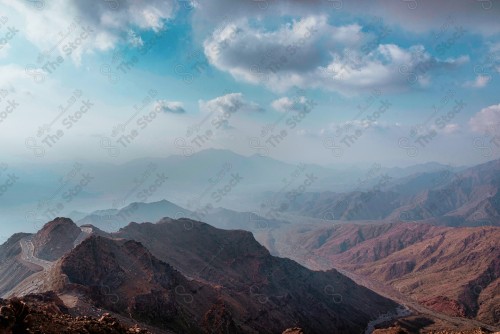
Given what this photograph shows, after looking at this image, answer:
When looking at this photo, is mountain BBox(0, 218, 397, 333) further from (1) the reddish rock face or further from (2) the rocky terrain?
(2) the rocky terrain

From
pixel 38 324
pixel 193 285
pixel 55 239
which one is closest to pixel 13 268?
pixel 55 239

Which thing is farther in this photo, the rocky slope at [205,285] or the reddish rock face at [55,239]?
the reddish rock face at [55,239]

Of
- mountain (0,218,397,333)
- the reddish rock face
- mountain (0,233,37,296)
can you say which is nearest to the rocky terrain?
mountain (0,218,397,333)

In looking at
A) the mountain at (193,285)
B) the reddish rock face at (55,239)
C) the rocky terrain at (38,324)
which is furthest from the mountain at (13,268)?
the rocky terrain at (38,324)

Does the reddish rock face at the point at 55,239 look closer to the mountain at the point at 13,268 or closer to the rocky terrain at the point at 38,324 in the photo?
the mountain at the point at 13,268

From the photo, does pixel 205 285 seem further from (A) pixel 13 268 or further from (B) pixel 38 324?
(B) pixel 38 324

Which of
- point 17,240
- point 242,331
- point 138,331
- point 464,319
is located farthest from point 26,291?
point 464,319

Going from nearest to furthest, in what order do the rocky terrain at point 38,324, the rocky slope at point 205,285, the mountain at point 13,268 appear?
the rocky terrain at point 38,324 < the rocky slope at point 205,285 < the mountain at point 13,268

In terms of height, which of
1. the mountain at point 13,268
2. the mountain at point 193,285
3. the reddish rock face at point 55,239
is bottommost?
the mountain at point 13,268

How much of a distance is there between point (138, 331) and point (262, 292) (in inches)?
4785

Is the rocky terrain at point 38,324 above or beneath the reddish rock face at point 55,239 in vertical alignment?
above

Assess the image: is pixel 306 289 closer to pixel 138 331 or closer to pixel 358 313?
pixel 358 313

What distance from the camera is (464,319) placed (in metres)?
176

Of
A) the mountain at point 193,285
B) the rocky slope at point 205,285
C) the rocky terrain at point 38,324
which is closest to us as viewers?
the rocky terrain at point 38,324
